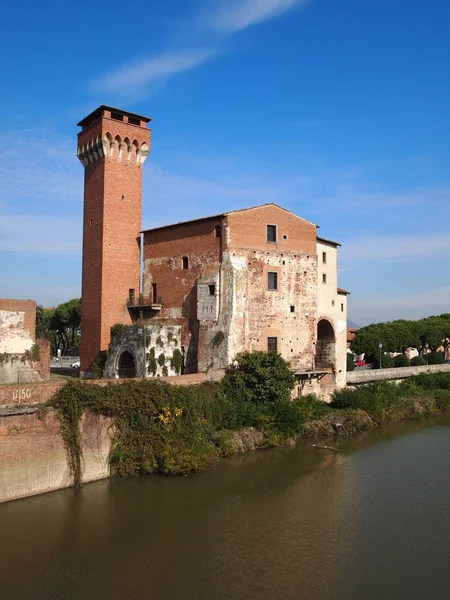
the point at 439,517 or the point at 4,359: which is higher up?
the point at 4,359

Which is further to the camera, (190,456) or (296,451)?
(296,451)

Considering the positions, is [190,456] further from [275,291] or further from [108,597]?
[275,291]

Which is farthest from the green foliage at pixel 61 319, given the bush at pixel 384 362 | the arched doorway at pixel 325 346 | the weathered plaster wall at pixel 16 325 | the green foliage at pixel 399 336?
the bush at pixel 384 362

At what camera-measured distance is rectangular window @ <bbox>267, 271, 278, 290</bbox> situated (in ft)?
84.2

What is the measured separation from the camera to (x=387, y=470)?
18.9 metres

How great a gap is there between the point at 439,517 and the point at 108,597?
9.04 metres

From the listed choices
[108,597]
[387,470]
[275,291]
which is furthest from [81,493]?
[275,291]

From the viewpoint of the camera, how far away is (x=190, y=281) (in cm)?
2602

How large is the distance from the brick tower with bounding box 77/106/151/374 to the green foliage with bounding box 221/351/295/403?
720 centimetres

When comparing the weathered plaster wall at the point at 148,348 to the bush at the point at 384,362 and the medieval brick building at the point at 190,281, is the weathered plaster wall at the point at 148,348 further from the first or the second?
the bush at the point at 384,362

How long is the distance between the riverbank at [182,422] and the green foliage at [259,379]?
0.22m

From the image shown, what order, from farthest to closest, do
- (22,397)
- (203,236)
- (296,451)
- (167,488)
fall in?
1. (203,236)
2. (296,451)
3. (167,488)
4. (22,397)

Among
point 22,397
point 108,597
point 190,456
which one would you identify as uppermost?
point 22,397

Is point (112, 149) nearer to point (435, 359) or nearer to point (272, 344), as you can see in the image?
point (272, 344)
